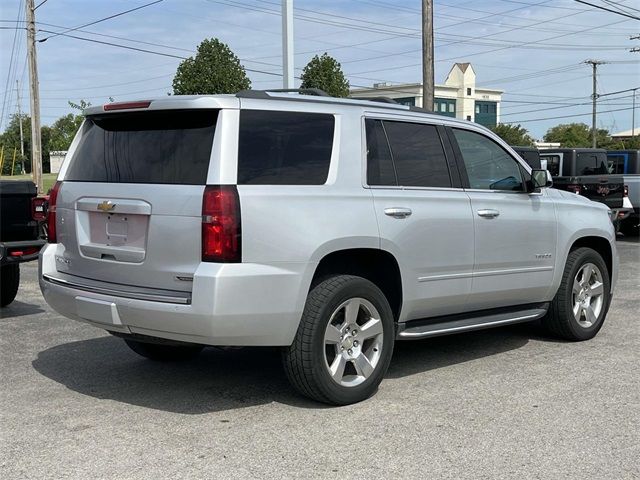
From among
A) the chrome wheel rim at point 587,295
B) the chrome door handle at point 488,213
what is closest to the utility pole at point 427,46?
the chrome wheel rim at point 587,295

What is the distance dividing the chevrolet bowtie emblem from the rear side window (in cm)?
167

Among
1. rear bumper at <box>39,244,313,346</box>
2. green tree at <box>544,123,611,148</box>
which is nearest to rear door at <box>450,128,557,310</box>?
rear bumper at <box>39,244,313,346</box>

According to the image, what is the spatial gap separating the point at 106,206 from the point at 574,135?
331ft

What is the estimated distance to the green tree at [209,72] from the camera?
3192 cm

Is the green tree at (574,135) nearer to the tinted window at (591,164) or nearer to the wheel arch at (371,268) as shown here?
the tinted window at (591,164)

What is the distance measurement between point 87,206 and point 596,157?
15220mm

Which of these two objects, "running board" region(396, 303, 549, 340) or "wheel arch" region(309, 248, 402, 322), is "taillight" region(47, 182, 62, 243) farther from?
"running board" region(396, 303, 549, 340)

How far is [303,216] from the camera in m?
4.57

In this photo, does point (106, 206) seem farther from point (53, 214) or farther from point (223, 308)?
point (223, 308)

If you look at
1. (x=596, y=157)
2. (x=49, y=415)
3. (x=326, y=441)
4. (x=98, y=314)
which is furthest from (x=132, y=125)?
(x=596, y=157)

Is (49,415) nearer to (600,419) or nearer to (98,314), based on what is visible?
(98,314)

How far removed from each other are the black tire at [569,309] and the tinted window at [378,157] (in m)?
2.25

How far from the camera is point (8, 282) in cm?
820

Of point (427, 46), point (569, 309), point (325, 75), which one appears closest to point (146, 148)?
point (569, 309)
